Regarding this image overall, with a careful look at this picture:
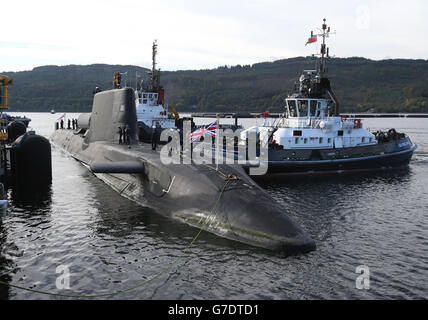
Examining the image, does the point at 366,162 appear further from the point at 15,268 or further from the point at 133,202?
the point at 15,268

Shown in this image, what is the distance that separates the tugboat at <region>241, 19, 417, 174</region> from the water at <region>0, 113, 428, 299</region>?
8.92 meters

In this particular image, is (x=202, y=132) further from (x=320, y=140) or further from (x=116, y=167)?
(x=320, y=140)

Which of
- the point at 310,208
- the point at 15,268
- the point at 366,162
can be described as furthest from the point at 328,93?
the point at 15,268

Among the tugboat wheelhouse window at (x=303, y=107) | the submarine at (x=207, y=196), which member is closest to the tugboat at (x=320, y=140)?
the tugboat wheelhouse window at (x=303, y=107)

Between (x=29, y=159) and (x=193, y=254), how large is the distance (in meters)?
15.6

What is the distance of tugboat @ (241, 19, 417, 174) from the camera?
3109 cm

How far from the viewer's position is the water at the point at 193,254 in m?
11.1

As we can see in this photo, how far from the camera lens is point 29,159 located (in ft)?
79.7

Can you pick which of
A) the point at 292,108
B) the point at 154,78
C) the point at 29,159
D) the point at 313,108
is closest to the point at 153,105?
the point at 154,78

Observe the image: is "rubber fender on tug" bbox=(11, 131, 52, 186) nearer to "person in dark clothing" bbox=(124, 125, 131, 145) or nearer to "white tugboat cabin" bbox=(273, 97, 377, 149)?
"person in dark clothing" bbox=(124, 125, 131, 145)

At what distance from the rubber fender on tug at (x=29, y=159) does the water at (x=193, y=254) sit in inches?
95.5

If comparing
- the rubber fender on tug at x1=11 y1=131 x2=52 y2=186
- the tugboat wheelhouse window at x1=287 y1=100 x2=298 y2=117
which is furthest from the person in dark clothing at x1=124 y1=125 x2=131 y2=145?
the tugboat wheelhouse window at x1=287 y1=100 x2=298 y2=117

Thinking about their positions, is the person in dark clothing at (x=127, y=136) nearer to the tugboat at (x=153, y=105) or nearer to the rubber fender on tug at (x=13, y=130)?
the rubber fender on tug at (x=13, y=130)

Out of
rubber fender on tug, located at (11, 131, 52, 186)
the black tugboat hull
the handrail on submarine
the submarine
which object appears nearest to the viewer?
the submarine
